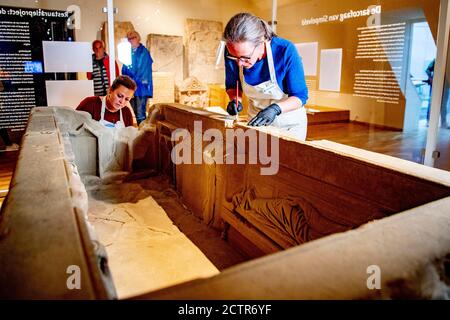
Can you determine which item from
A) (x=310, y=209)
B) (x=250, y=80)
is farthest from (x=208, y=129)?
(x=310, y=209)

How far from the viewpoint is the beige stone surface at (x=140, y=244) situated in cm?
275

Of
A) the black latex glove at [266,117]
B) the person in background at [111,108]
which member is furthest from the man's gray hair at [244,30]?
the person in background at [111,108]

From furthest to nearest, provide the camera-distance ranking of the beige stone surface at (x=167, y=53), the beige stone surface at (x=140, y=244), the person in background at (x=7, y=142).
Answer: the beige stone surface at (x=167, y=53), the person in background at (x=7, y=142), the beige stone surface at (x=140, y=244)

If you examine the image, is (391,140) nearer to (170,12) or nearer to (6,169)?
(6,169)

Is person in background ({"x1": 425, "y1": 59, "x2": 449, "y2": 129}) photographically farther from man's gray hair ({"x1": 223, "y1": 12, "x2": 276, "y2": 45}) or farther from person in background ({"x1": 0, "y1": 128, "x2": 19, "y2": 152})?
person in background ({"x1": 0, "y1": 128, "x2": 19, "y2": 152})

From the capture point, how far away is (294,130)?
347cm

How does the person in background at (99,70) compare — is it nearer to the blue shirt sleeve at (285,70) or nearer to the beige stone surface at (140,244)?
the beige stone surface at (140,244)

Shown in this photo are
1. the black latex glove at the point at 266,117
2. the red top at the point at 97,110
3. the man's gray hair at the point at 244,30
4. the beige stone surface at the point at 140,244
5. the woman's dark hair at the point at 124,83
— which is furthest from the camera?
the red top at the point at 97,110

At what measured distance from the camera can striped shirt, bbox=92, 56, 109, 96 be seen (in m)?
5.61

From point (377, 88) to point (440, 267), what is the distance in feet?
13.8

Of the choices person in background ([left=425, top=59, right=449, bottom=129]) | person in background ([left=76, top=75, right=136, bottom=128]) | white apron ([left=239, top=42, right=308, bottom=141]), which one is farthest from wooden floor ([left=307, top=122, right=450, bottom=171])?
person in background ([left=76, top=75, right=136, bottom=128])

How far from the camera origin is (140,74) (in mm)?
7512

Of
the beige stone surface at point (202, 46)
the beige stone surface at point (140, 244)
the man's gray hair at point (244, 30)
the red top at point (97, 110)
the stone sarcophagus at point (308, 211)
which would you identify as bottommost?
the beige stone surface at point (140, 244)
